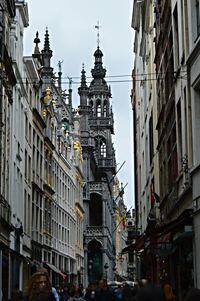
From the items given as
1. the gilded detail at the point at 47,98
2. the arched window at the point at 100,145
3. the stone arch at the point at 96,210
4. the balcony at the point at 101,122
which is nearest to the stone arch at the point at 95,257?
the stone arch at the point at 96,210

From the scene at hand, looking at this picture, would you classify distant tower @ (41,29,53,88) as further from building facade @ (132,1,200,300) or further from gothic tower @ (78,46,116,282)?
building facade @ (132,1,200,300)

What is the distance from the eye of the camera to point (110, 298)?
61.4ft

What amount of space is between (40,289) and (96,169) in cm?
9637

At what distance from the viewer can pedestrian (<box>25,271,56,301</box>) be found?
7.05 meters

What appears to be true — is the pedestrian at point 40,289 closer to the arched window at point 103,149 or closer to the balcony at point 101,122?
the balcony at point 101,122

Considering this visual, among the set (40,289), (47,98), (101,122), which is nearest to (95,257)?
(101,122)

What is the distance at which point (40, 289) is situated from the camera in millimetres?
7137

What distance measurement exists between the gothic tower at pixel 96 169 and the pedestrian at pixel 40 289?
69.1m

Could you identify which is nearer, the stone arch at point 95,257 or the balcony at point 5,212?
the balcony at point 5,212

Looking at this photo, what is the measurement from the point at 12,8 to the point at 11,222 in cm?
1046

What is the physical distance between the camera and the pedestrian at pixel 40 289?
7051mm

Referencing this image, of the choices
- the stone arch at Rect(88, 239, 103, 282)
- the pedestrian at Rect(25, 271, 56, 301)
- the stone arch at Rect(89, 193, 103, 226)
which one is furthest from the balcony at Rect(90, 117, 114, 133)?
the pedestrian at Rect(25, 271, 56, 301)

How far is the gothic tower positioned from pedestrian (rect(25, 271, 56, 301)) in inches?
2721

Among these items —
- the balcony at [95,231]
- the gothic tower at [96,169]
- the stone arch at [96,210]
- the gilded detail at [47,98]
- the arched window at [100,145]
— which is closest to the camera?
the gilded detail at [47,98]
